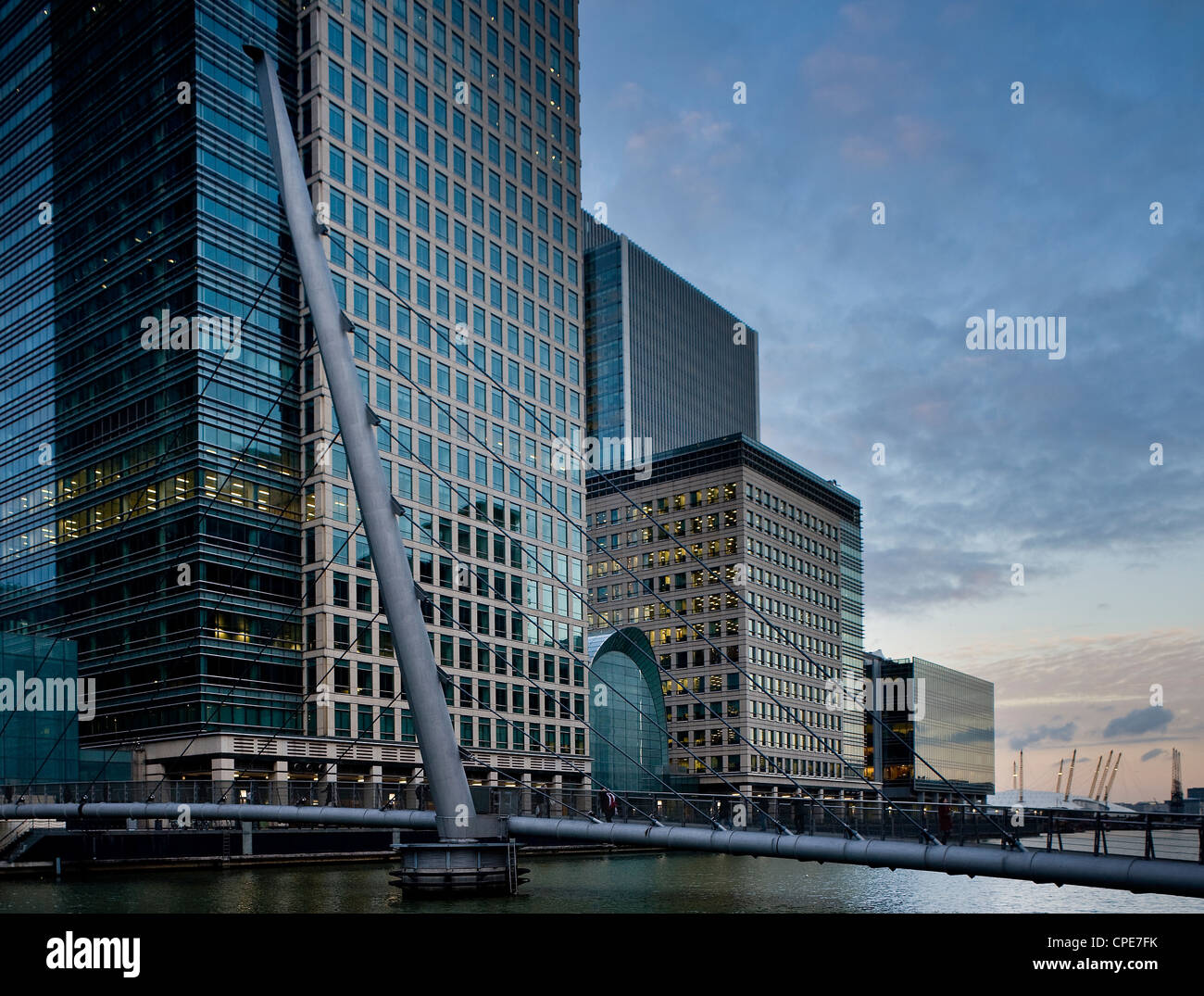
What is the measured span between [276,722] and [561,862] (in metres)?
20.6

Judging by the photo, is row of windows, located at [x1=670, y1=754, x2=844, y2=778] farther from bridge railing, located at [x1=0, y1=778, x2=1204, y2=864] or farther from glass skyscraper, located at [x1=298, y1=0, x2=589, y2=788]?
bridge railing, located at [x1=0, y1=778, x2=1204, y2=864]

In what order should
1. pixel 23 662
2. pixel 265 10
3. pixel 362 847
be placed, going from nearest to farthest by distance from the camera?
pixel 362 847
pixel 23 662
pixel 265 10

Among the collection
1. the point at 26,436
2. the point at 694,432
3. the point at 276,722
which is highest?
the point at 694,432

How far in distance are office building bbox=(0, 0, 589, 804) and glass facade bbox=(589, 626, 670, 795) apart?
484 cm

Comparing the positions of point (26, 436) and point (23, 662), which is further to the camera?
point (26, 436)

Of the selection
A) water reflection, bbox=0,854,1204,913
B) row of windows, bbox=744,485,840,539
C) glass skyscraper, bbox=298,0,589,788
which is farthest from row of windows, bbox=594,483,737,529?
water reflection, bbox=0,854,1204,913

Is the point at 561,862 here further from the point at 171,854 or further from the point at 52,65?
the point at 52,65

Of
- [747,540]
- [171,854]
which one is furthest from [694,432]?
[171,854]

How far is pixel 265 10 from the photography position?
76.1 m

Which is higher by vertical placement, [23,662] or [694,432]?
[694,432]

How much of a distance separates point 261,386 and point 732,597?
2374 inches

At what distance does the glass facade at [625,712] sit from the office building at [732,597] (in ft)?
41.7

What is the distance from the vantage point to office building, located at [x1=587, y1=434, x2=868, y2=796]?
121062mm

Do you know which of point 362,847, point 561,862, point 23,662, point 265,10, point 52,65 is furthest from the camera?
point 52,65
